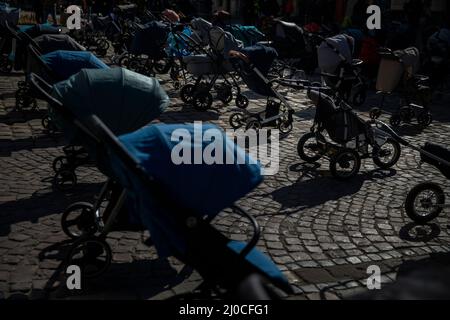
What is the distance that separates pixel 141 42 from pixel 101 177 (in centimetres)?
584

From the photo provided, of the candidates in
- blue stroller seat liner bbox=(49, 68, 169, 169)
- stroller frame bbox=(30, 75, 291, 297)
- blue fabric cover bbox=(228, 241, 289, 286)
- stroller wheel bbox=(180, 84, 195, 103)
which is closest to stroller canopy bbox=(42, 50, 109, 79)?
blue stroller seat liner bbox=(49, 68, 169, 169)

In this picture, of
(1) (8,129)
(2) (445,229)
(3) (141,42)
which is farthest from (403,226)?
(3) (141,42)

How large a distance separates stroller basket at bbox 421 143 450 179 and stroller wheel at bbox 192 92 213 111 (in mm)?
5610

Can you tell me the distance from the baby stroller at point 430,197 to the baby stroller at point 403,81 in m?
4.45

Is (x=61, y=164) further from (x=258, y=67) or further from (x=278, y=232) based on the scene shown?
(x=258, y=67)

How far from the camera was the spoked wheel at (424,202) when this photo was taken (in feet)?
18.4

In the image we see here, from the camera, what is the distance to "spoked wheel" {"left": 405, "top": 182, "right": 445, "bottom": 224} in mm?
5602

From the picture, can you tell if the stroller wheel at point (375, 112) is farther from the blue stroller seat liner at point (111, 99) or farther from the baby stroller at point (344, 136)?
the blue stroller seat liner at point (111, 99)

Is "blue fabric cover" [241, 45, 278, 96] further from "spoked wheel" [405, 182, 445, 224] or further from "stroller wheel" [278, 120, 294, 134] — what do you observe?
"spoked wheel" [405, 182, 445, 224]

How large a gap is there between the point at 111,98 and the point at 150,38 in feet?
23.2

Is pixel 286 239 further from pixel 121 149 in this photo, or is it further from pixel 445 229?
pixel 121 149

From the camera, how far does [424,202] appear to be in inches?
222

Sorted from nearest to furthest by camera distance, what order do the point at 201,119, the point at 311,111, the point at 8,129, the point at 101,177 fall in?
the point at 101,177 < the point at 8,129 < the point at 201,119 < the point at 311,111

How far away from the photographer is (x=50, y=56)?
22.8 feet
